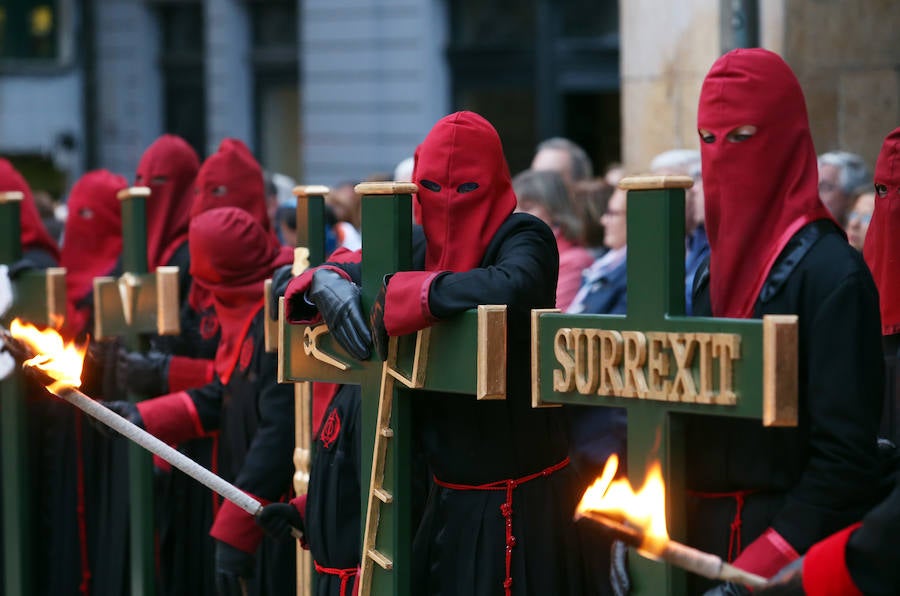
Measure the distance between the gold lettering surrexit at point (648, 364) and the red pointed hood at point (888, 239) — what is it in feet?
2.96

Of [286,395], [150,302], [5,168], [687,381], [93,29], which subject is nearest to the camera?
[687,381]

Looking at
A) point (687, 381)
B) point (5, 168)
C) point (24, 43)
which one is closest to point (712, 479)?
point (687, 381)

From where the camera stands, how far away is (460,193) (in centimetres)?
320

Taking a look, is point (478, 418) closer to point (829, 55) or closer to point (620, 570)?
point (620, 570)

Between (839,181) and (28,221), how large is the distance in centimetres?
318

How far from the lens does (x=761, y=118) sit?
9.24 ft

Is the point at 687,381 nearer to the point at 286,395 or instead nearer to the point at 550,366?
the point at 550,366

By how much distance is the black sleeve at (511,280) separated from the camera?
2.98 meters

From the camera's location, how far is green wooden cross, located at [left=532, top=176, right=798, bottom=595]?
8.32ft

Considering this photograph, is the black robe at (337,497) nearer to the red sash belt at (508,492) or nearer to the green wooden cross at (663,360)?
the red sash belt at (508,492)

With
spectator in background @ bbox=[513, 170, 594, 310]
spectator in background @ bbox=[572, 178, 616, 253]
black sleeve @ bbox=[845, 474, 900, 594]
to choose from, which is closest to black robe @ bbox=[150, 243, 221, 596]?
spectator in background @ bbox=[513, 170, 594, 310]

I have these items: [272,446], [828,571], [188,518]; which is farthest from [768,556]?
[188,518]

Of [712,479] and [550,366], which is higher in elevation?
[550,366]

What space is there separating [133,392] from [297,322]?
153 centimetres
